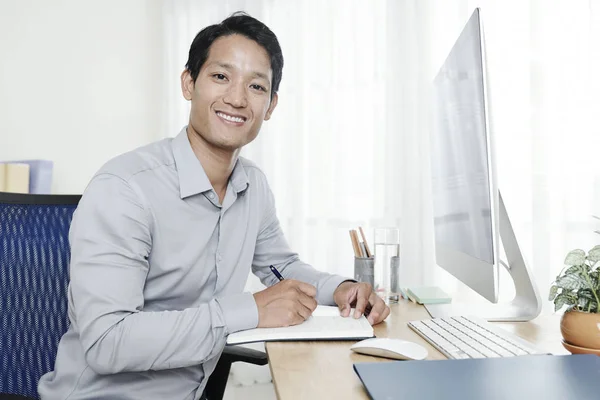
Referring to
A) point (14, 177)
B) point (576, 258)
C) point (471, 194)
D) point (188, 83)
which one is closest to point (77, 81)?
point (14, 177)

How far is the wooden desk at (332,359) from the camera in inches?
26.7

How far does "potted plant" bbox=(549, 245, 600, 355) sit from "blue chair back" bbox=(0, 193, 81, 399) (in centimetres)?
95

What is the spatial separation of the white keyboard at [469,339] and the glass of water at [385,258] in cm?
32

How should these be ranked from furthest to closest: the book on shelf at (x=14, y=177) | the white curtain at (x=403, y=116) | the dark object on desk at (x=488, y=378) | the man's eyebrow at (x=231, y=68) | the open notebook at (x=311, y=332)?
the white curtain at (x=403, y=116) < the book on shelf at (x=14, y=177) < the man's eyebrow at (x=231, y=68) < the open notebook at (x=311, y=332) < the dark object on desk at (x=488, y=378)

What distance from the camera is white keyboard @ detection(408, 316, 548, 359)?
0.79m

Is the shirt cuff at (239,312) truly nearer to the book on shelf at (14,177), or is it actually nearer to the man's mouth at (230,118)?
the man's mouth at (230,118)

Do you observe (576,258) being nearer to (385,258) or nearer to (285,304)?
(285,304)

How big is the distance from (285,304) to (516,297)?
1.80 feet

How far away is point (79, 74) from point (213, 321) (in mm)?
2117

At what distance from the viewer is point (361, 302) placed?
109cm

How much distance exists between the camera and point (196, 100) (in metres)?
1.21

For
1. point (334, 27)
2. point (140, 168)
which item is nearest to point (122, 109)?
point (334, 27)

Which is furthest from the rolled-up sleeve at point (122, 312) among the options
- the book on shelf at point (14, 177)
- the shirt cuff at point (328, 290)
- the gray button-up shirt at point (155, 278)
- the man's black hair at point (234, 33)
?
the book on shelf at point (14, 177)

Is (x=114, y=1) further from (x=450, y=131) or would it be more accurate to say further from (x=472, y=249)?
Result: (x=472, y=249)
